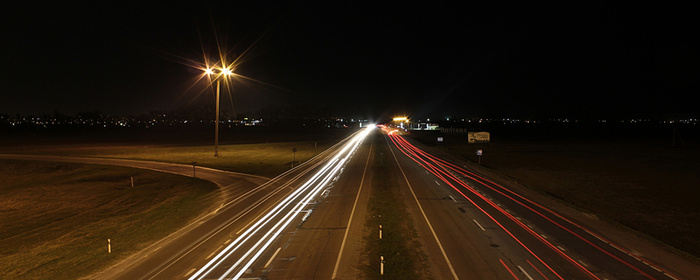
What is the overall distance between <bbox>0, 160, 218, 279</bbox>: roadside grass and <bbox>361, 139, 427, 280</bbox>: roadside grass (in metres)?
9.66

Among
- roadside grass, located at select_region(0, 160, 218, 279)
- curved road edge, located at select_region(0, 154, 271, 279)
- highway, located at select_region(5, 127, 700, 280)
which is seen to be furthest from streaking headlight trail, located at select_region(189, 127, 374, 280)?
roadside grass, located at select_region(0, 160, 218, 279)

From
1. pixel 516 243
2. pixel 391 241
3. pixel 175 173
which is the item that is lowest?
pixel 516 243

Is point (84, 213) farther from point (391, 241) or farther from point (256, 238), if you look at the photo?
point (391, 241)

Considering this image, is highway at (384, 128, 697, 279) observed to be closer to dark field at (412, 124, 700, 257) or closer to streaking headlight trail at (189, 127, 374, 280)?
dark field at (412, 124, 700, 257)

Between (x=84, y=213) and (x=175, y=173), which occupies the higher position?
(x=175, y=173)

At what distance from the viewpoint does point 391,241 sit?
15102mm

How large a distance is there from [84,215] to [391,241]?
18.5 meters

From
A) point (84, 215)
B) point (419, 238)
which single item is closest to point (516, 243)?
point (419, 238)

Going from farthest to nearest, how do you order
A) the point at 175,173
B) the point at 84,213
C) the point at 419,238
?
the point at 175,173, the point at 84,213, the point at 419,238

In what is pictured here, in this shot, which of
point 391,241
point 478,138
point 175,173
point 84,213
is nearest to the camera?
point 391,241

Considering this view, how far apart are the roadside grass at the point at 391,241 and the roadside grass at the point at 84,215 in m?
9.66

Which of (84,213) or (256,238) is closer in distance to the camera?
(256,238)

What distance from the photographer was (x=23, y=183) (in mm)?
32812

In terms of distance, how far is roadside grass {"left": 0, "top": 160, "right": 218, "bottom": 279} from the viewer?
43.7 ft
